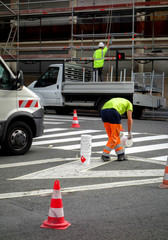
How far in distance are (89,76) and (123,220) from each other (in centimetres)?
1703

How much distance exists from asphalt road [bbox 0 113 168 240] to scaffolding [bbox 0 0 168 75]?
14518 mm

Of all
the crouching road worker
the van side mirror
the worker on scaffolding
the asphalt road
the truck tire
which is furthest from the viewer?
the worker on scaffolding

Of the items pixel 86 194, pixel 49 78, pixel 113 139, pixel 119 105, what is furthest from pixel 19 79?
pixel 49 78

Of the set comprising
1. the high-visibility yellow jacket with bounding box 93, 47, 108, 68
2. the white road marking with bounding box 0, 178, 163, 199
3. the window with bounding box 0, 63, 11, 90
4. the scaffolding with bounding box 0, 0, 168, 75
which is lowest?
the white road marking with bounding box 0, 178, 163, 199

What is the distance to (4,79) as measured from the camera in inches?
352

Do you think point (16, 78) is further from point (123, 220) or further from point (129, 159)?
point (123, 220)

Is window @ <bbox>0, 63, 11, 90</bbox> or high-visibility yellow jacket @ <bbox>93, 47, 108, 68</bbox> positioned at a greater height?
high-visibility yellow jacket @ <bbox>93, 47, 108, 68</bbox>

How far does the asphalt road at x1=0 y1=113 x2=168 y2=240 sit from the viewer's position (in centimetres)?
436

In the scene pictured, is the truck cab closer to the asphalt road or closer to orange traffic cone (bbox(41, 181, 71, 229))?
the asphalt road

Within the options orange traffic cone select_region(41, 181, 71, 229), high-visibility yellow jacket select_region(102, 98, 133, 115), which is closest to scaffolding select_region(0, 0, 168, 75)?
high-visibility yellow jacket select_region(102, 98, 133, 115)

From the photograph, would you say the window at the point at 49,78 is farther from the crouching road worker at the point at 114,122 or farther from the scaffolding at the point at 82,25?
the crouching road worker at the point at 114,122

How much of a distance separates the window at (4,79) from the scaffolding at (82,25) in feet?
46.8

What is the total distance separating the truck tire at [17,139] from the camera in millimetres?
9000

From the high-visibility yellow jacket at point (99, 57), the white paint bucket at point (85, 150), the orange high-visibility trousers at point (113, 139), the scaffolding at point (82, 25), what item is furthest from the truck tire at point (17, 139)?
the scaffolding at point (82, 25)
